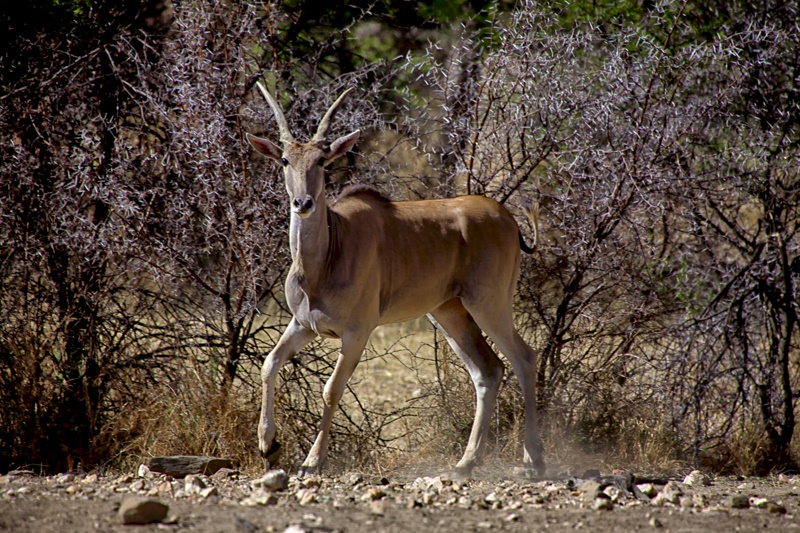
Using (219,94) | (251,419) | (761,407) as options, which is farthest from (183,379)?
(761,407)

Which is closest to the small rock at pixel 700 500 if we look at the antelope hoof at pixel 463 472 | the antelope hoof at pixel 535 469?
the antelope hoof at pixel 535 469

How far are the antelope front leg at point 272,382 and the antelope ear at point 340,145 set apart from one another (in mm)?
1141

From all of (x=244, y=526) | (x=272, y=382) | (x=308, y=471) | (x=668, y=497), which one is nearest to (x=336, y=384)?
(x=272, y=382)

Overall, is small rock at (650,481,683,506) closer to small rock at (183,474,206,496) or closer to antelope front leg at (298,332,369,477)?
antelope front leg at (298,332,369,477)

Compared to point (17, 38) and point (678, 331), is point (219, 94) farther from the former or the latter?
point (678, 331)

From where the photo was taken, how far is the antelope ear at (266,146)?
5.98 m

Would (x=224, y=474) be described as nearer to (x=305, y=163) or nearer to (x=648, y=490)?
(x=305, y=163)

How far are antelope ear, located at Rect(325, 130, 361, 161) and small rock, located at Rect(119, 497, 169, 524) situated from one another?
2.43 m

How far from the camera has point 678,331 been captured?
25.3 feet

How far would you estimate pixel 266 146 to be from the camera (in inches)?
238

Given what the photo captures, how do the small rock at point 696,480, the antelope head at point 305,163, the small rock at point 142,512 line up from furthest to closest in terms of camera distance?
the small rock at point 696,480, the antelope head at point 305,163, the small rock at point 142,512

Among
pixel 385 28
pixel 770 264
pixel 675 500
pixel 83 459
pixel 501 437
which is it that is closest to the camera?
pixel 675 500

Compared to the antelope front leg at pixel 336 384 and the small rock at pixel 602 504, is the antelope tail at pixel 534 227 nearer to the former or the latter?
the antelope front leg at pixel 336 384

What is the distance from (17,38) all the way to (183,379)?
10.1ft
